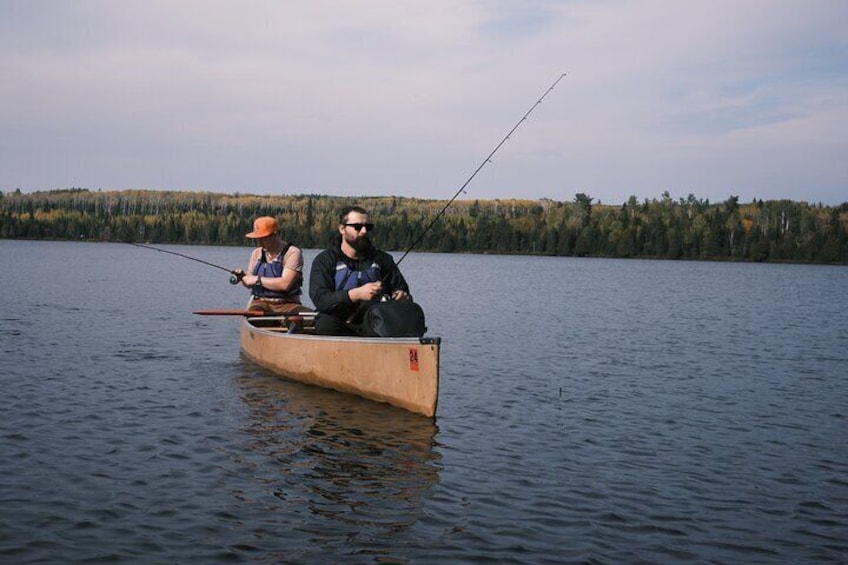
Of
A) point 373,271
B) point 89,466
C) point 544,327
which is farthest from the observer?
point 544,327

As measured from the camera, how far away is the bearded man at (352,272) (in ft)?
37.2

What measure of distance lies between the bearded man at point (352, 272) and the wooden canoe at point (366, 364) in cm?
48

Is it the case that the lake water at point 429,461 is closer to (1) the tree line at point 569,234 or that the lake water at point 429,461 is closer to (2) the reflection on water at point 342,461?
(2) the reflection on water at point 342,461

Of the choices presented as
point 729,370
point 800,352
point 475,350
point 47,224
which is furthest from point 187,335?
point 47,224

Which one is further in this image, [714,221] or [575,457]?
[714,221]

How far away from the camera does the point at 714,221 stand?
171000mm

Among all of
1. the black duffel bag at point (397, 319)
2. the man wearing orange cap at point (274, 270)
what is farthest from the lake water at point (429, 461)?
the man wearing orange cap at point (274, 270)

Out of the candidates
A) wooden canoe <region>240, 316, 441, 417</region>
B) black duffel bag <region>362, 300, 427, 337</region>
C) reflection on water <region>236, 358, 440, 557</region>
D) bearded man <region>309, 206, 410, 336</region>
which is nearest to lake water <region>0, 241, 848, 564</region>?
reflection on water <region>236, 358, 440, 557</region>

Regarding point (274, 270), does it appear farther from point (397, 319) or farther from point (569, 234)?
point (569, 234)

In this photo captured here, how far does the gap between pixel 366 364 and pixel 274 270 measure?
13.5ft

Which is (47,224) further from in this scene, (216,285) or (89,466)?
(89,466)

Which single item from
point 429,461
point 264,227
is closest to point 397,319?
point 429,461

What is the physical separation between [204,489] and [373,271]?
14.8 ft

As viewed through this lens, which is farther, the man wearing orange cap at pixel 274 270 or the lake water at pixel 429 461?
the man wearing orange cap at pixel 274 270
